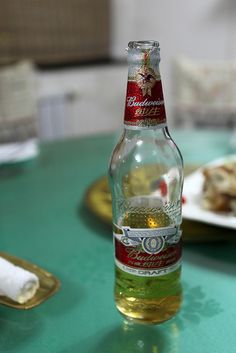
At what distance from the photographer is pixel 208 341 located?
53 centimetres

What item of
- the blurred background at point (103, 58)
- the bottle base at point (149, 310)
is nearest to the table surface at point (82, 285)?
the bottle base at point (149, 310)

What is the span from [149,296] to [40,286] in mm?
174

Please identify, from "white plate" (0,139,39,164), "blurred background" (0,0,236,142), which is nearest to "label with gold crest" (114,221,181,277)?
"white plate" (0,139,39,164)

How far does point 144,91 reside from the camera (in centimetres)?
51

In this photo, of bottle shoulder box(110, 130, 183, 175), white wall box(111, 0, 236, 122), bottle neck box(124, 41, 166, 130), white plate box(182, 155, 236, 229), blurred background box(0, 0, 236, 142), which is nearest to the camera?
bottle neck box(124, 41, 166, 130)

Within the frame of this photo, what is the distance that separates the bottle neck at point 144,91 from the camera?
1.66ft

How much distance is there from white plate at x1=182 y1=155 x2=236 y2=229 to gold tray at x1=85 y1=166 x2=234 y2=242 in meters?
0.02

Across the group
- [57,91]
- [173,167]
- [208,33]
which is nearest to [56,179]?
[173,167]

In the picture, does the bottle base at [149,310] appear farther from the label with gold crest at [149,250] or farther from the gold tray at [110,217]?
the gold tray at [110,217]

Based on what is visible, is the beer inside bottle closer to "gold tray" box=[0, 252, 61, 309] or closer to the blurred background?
"gold tray" box=[0, 252, 61, 309]

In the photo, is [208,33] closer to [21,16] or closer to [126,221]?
[21,16]

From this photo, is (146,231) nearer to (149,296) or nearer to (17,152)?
(149,296)

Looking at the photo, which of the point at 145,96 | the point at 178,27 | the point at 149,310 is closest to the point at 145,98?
the point at 145,96

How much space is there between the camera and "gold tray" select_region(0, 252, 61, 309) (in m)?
0.58
